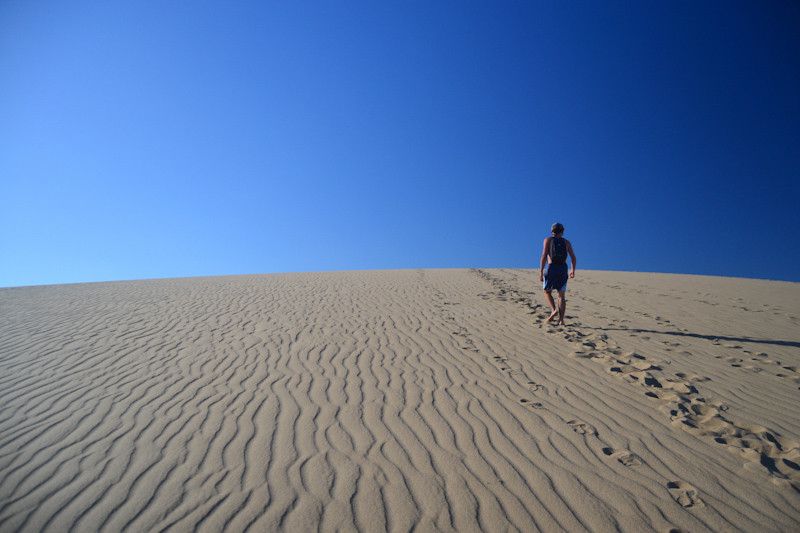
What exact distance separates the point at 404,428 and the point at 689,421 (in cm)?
269

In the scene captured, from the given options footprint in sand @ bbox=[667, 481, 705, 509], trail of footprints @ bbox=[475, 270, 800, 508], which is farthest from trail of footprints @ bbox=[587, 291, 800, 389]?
footprint in sand @ bbox=[667, 481, 705, 509]

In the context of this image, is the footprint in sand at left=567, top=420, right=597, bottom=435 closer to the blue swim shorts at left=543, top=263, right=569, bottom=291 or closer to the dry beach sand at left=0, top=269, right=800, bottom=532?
the dry beach sand at left=0, top=269, right=800, bottom=532

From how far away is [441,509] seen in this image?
242cm

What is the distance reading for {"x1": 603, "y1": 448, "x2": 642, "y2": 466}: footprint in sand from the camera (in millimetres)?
2859

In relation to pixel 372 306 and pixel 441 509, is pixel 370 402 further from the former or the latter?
pixel 372 306

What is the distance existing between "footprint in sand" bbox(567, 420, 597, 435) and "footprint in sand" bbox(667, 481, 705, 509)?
2.35 ft

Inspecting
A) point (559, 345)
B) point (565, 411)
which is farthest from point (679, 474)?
point (559, 345)

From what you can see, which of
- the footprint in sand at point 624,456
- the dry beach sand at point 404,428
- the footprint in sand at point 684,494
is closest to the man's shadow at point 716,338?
the dry beach sand at point 404,428

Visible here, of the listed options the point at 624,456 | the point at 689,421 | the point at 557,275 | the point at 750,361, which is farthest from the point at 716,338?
the point at 624,456

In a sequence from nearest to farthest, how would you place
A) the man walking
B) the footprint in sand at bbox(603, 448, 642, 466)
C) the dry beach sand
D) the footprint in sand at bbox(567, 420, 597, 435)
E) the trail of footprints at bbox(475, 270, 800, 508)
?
the dry beach sand
the trail of footprints at bbox(475, 270, 800, 508)
the footprint in sand at bbox(603, 448, 642, 466)
the footprint in sand at bbox(567, 420, 597, 435)
the man walking

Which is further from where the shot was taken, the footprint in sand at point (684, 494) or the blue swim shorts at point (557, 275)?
the blue swim shorts at point (557, 275)

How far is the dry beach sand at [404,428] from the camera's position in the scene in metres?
2.43

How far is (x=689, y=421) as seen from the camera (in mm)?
3434

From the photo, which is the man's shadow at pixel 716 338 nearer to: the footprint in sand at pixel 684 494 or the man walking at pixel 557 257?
the man walking at pixel 557 257
